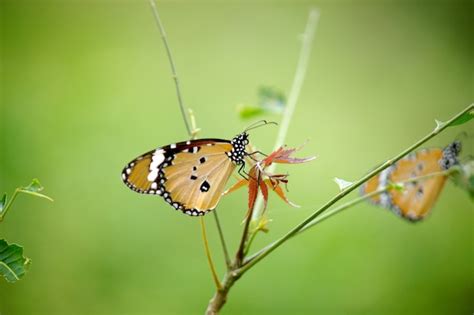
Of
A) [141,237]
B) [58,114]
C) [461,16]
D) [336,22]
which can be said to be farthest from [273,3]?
[141,237]

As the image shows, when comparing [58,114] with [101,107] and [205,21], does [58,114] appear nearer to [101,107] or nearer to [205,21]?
[101,107]

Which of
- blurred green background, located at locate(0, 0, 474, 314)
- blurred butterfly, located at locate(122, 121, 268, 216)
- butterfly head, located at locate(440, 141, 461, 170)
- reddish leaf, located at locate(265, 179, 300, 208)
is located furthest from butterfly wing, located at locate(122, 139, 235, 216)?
blurred green background, located at locate(0, 0, 474, 314)

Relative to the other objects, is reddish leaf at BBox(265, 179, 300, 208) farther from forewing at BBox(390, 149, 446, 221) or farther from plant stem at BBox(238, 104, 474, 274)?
Result: forewing at BBox(390, 149, 446, 221)

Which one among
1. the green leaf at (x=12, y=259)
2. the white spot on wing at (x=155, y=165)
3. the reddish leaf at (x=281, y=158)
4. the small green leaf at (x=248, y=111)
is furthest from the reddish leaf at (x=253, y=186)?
the small green leaf at (x=248, y=111)

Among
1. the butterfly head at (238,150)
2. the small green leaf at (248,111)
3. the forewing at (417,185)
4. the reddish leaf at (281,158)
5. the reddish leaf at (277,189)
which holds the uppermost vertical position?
the small green leaf at (248,111)

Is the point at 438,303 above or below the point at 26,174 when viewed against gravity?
below

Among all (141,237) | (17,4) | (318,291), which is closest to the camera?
(318,291)

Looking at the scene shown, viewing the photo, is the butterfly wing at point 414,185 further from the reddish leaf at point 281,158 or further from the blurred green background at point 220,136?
the blurred green background at point 220,136
